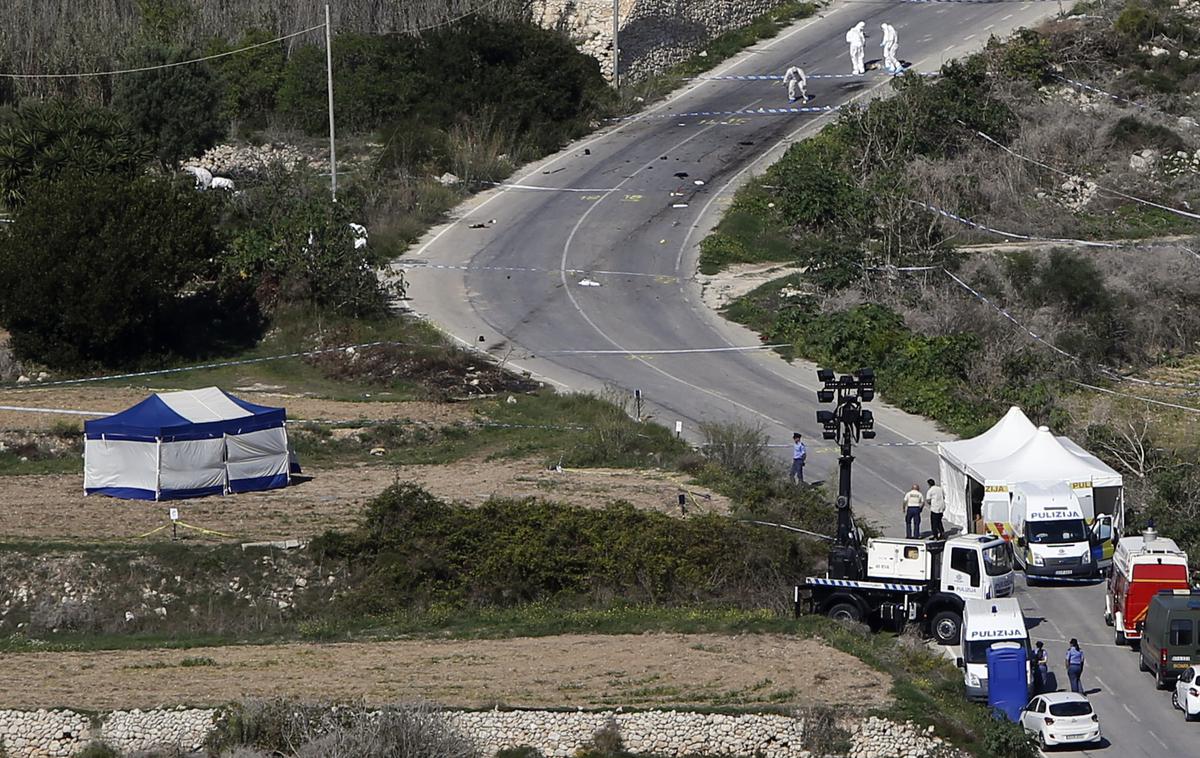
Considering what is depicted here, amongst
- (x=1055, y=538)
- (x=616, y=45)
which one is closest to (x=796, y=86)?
(x=616, y=45)

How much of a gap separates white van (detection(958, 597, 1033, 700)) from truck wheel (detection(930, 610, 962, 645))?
1971 mm

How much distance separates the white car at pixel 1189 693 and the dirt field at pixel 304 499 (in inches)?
430

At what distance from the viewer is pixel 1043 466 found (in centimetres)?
3550

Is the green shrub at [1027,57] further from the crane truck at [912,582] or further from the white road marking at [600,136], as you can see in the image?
the crane truck at [912,582]

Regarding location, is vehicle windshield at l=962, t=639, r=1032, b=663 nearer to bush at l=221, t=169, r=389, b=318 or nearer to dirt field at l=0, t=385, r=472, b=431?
dirt field at l=0, t=385, r=472, b=431

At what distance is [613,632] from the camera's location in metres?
30.9

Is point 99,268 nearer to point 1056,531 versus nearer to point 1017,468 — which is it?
point 1017,468

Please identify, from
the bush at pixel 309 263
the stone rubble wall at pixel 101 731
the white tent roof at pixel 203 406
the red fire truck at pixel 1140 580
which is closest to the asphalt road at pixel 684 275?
the red fire truck at pixel 1140 580

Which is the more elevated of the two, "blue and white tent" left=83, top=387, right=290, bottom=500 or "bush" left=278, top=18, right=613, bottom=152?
"bush" left=278, top=18, right=613, bottom=152

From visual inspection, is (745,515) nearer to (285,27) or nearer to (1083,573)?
(1083,573)

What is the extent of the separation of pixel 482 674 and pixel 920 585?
7.93 m

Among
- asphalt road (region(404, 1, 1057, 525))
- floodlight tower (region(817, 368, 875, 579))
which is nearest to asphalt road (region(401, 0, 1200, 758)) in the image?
asphalt road (region(404, 1, 1057, 525))

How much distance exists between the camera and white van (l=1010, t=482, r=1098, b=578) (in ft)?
112

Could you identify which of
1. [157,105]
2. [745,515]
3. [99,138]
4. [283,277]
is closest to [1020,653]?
[745,515]
